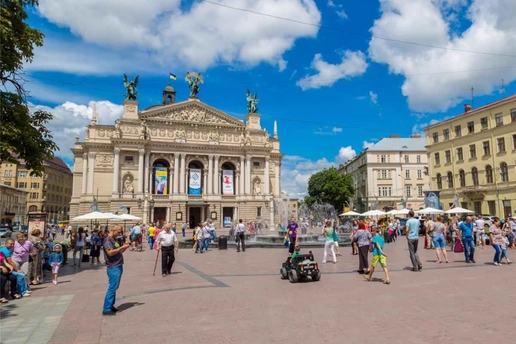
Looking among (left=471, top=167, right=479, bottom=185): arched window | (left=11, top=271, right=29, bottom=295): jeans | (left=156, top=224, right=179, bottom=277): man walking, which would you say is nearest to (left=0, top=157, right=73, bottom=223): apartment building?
(left=471, top=167, right=479, bottom=185): arched window

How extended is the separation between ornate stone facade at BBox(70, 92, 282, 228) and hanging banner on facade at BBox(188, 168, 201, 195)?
172 millimetres

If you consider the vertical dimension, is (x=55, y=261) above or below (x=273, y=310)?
above

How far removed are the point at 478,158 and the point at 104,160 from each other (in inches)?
2149

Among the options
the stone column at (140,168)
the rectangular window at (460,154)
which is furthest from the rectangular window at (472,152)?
the stone column at (140,168)

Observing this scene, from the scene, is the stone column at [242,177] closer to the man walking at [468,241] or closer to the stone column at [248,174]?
the stone column at [248,174]

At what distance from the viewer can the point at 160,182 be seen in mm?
60625

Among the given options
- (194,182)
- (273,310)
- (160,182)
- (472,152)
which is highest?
(472,152)

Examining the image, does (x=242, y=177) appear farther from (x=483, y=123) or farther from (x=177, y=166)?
(x=483, y=123)

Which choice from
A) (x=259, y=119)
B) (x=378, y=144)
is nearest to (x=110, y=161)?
(x=259, y=119)

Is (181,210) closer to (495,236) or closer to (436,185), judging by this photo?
(436,185)

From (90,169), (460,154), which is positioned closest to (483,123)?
(460,154)

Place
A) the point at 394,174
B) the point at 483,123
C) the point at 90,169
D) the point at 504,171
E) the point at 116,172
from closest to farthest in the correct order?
the point at 504,171, the point at 483,123, the point at 116,172, the point at 90,169, the point at 394,174

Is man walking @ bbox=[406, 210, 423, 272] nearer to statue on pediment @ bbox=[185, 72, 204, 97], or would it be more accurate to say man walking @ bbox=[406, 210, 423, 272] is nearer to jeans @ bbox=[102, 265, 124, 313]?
jeans @ bbox=[102, 265, 124, 313]

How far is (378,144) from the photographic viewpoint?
A: 7644 centimetres
